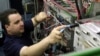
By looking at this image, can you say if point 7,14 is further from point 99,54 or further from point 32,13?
point 99,54

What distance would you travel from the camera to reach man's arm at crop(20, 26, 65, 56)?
121 cm

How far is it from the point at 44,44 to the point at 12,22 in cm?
52

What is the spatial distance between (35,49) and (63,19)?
0.36 meters

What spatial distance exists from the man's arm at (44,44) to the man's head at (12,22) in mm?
320

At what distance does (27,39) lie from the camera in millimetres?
1822

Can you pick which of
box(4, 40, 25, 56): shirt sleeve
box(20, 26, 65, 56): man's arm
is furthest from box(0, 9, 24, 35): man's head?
box(20, 26, 65, 56): man's arm

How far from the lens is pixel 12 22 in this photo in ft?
5.52

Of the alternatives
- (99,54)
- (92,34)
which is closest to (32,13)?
(92,34)

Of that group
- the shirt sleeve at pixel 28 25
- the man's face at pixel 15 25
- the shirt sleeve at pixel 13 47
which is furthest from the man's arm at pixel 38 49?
the shirt sleeve at pixel 28 25

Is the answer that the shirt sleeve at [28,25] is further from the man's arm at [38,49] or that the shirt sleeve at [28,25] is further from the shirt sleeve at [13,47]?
the man's arm at [38,49]

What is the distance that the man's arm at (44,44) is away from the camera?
3.98ft

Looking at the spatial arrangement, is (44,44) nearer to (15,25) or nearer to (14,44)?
(14,44)

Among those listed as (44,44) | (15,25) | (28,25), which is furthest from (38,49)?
Answer: (28,25)

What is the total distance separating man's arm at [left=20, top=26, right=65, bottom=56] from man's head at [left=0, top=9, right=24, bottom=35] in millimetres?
320
